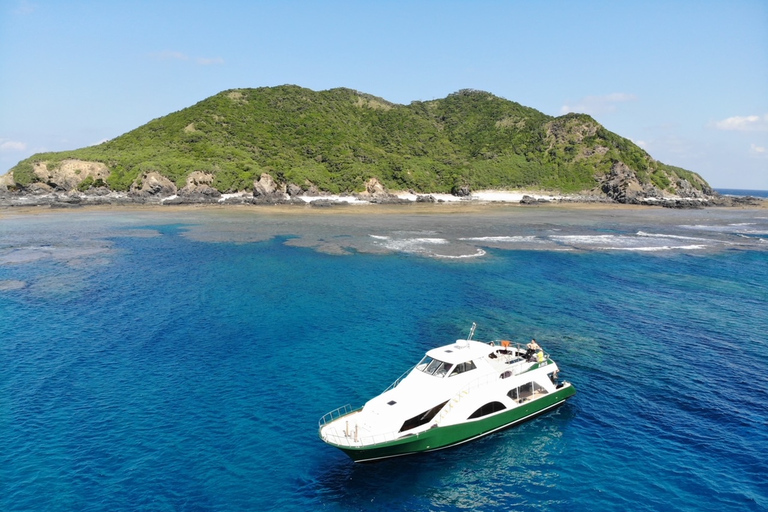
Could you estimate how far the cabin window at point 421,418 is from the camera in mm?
24828

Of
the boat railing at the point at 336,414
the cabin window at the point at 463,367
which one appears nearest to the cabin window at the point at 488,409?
the cabin window at the point at 463,367

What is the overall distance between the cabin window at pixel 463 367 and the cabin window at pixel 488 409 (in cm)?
230

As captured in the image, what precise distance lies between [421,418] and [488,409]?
4562 millimetres

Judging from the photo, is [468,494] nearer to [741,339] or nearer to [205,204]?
[741,339]

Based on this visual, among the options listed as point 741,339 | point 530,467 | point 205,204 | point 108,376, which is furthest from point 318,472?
point 205,204

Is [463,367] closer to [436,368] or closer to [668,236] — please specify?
[436,368]

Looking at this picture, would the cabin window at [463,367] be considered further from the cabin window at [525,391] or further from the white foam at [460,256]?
the white foam at [460,256]

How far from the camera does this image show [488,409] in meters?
27.3

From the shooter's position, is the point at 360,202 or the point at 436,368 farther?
the point at 360,202

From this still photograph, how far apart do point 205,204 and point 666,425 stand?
5540 inches

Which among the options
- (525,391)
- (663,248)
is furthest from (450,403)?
(663,248)

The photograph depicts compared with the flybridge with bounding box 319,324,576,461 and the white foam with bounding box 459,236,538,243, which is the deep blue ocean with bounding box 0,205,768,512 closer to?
the flybridge with bounding box 319,324,576,461

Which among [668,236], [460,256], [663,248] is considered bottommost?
[460,256]

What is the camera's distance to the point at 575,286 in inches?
2271
